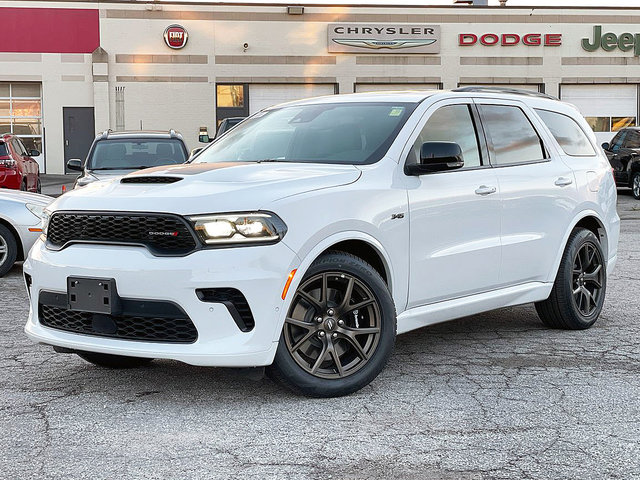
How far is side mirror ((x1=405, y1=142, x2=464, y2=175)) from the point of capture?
551 centimetres

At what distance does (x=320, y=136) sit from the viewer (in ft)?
19.4

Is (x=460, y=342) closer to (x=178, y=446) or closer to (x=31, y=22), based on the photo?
(x=178, y=446)

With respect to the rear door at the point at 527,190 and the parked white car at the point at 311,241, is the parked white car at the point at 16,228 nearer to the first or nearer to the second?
the parked white car at the point at 311,241

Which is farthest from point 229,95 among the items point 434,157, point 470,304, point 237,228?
point 237,228

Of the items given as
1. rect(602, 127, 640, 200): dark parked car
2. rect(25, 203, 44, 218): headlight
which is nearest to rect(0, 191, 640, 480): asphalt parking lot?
rect(25, 203, 44, 218): headlight

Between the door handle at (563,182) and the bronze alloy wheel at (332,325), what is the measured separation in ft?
7.44

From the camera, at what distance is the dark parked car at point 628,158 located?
23109mm

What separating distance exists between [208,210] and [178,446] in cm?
115

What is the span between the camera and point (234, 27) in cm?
3556

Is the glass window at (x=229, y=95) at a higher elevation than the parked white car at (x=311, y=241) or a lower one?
higher

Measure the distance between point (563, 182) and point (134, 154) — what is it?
8.46m

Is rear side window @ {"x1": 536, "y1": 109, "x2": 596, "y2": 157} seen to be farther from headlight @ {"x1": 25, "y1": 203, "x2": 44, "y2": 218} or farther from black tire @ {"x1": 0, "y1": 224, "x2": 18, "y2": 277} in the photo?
black tire @ {"x1": 0, "y1": 224, "x2": 18, "y2": 277}

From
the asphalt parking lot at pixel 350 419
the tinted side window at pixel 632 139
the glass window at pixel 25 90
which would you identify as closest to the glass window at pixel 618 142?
the tinted side window at pixel 632 139

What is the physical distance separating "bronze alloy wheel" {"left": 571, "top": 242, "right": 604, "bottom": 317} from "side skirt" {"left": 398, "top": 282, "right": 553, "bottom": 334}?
0.41 metres
